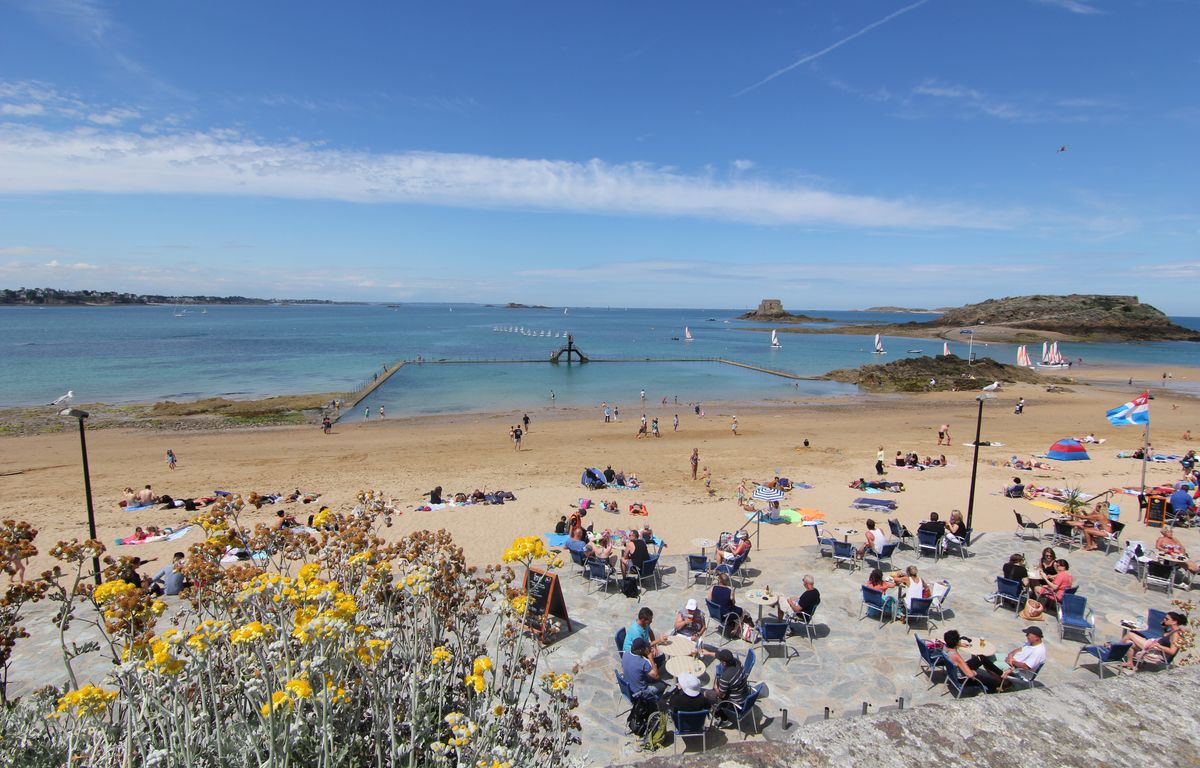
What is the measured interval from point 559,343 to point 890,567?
301 ft

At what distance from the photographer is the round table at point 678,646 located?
6.92m

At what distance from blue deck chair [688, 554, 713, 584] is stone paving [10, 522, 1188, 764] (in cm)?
18

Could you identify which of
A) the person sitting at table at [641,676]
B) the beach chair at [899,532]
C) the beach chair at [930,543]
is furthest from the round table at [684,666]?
the beach chair at [899,532]

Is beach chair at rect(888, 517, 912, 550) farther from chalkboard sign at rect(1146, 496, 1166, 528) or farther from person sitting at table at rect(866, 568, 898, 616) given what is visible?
chalkboard sign at rect(1146, 496, 1166, 528)

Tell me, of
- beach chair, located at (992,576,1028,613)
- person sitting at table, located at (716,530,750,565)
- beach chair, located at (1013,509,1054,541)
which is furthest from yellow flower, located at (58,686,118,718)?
beach chair, located at (1013,509,1054,541)

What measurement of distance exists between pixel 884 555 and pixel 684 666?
5.65 meters

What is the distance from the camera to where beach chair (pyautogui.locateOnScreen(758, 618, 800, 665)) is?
7438mm

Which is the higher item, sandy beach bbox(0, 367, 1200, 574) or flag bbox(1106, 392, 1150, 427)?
flag bbox(1106, 392, 1150, 427)

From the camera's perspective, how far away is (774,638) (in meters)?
7.53

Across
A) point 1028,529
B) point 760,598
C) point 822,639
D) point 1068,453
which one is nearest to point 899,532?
point 1028,529

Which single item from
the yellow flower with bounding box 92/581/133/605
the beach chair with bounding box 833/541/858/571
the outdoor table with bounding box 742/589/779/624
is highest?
the yellow flower with bounding box 92/581/133/605

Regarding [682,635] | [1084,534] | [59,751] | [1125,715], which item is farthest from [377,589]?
[1084,534]

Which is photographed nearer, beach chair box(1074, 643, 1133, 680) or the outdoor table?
beach chair box(1074, 643, 1133, 680)

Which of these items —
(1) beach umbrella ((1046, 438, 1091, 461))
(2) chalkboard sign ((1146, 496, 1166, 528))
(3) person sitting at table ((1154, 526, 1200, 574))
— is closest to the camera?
(3) person sitting at table ((1154, 526, 1200, 574))
